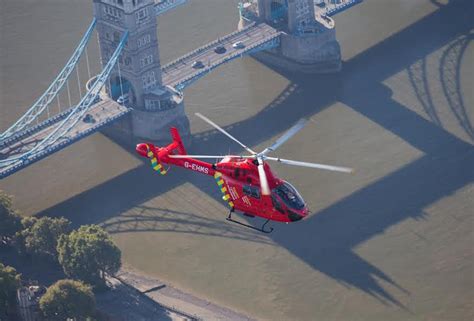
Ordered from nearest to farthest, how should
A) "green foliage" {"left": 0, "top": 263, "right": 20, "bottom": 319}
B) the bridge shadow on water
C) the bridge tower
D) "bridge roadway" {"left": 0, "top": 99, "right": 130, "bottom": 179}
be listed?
"green foliage" {"left": 0, "top": 263, "right": 20, "bottom": 319}
the bridge shadow on water
"bridge roadway" {"left": 0, "top": 99, "right": 130, "bottom": 179}
the bridge tower

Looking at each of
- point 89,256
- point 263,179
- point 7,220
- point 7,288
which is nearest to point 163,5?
point 7,220

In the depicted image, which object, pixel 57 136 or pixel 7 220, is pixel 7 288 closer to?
pixel 7 220

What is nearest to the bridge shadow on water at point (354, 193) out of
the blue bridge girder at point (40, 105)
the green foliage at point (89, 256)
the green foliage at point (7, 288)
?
the blue bridge girder at point (40, 105)

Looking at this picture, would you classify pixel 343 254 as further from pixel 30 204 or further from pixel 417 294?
pixel 30 204

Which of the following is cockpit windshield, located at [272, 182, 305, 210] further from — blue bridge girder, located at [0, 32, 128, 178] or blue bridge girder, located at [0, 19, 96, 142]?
blue bridge girder, located at [0, 19, 96, 142]

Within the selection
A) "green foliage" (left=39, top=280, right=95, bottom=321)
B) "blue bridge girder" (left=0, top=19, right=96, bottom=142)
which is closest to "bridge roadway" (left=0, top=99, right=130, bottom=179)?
"blue bridge girder" (left=0, top=19, right=96, bottom=142)

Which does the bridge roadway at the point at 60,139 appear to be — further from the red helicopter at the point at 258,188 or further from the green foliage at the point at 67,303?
Answer: the red helicopter at the point at 258,188
